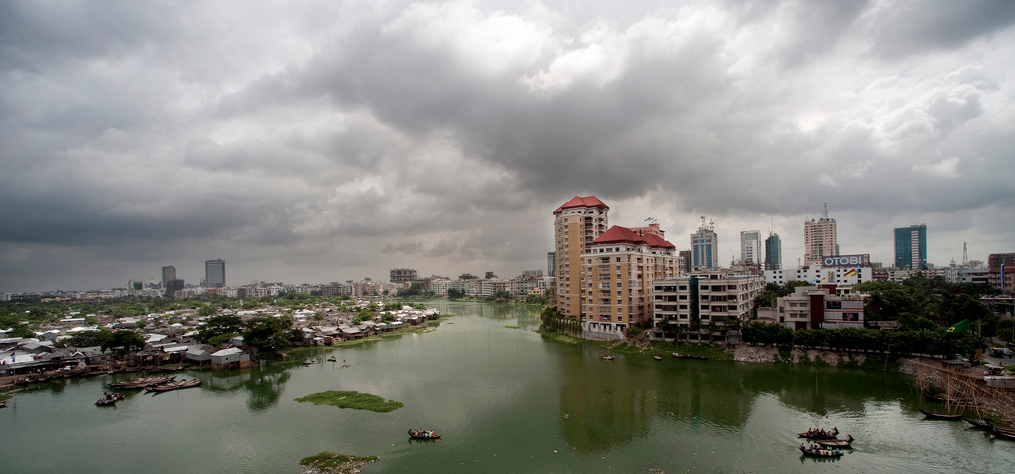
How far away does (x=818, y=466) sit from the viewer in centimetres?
1438

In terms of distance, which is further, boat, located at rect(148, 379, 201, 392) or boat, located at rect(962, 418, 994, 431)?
boat, located at rect(148, 379, 201, 392)

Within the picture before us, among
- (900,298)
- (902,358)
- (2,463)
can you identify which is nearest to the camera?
(2,463)

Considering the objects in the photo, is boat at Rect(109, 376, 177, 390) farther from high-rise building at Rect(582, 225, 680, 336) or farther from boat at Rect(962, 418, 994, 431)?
boat at Rect(962, 418, 994, 431)

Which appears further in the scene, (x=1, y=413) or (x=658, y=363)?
(x=658, y=363)

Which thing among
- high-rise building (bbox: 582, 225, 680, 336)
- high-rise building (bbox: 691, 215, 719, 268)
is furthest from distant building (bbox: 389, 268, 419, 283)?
high-rise building (bbox: 582, 225, 680, 336)

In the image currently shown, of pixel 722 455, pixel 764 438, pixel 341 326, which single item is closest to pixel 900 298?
pixel 764 438

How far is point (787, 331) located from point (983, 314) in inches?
668

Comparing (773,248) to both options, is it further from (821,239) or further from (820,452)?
Result: (820,452)

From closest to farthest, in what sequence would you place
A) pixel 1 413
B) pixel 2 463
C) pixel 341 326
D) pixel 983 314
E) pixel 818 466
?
pixel 818 466, pixel 2 463, pixel 1 413, pixel 983 314, pixel 341 326

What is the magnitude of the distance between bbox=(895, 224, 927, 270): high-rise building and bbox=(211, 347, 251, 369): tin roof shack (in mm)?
146979

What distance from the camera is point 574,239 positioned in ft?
150

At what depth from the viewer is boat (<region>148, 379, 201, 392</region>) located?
24.8 meters

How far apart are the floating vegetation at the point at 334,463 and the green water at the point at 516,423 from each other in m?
0.41

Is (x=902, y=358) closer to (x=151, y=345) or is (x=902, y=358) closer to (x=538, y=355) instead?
(x=538, y=355)
